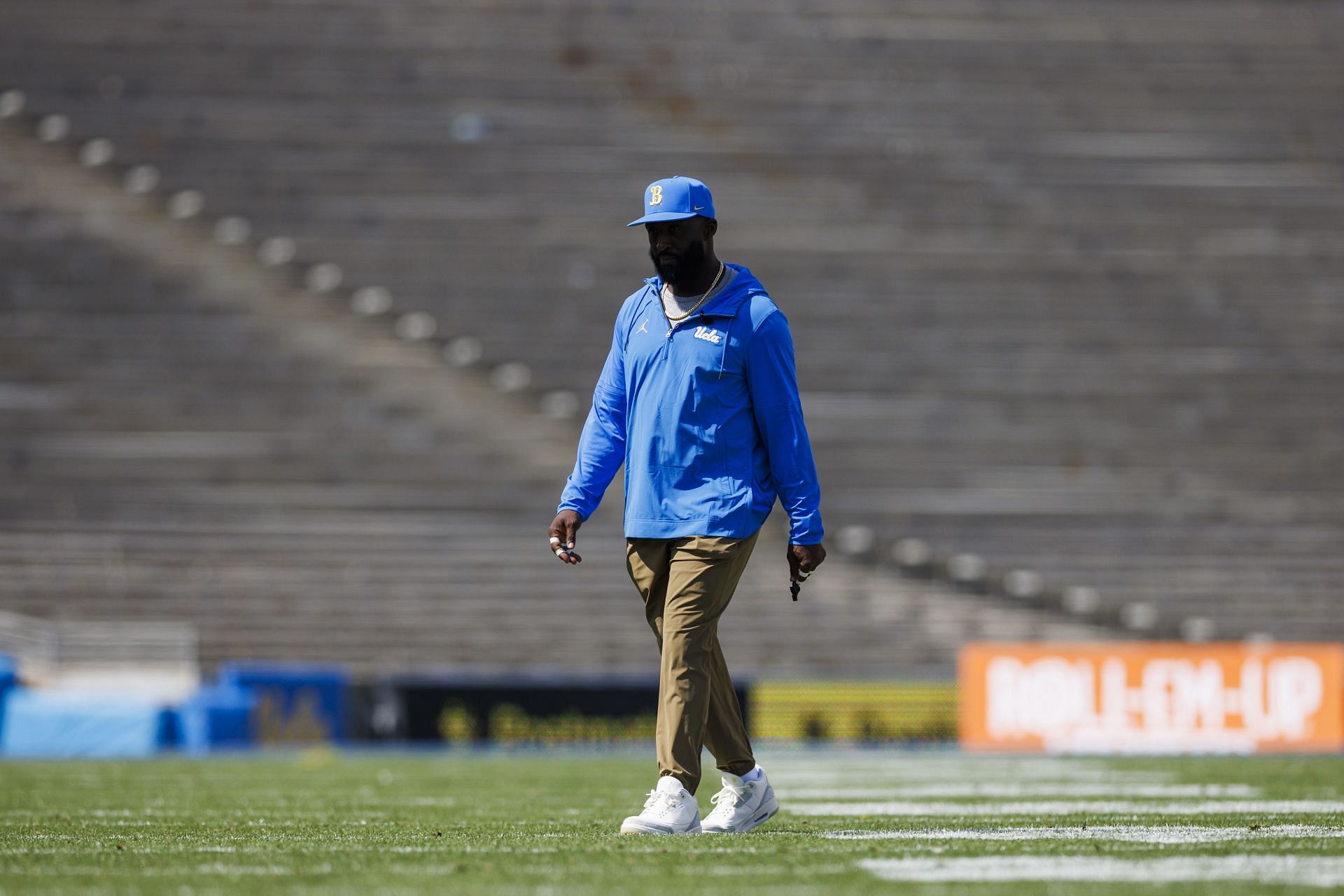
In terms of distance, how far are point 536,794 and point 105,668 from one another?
10706mm

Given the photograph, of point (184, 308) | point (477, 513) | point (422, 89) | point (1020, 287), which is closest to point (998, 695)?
point (477, 513)

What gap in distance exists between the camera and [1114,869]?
12.5 feet

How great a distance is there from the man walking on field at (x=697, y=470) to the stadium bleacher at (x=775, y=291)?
1344 centimetres

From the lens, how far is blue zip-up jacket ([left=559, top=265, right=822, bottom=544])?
4.74 metres

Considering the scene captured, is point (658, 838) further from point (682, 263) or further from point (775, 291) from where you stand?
point (775, 291)

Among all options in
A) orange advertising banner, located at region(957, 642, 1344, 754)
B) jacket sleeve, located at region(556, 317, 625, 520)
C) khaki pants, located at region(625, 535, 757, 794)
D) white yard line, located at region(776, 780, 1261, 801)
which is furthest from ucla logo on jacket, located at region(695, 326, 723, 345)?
orange advertising banner, located at region(957, 642, 1344, 754)

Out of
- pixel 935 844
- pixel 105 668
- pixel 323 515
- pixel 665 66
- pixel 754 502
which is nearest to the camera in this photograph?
pixel 935 844

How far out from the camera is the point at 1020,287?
23453 millimetres

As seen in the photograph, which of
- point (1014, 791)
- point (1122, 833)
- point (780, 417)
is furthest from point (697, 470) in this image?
point (1014, 791)

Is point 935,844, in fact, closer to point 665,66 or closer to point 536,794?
point 536,794

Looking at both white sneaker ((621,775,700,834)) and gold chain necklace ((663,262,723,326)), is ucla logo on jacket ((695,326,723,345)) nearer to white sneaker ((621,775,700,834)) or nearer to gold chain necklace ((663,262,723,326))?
gold chain necklace ((663,262,723,326))

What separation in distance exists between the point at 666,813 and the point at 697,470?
90cm

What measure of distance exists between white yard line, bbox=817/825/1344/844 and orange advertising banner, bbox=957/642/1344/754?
9.75 metres

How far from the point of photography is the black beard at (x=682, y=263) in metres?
4.78
